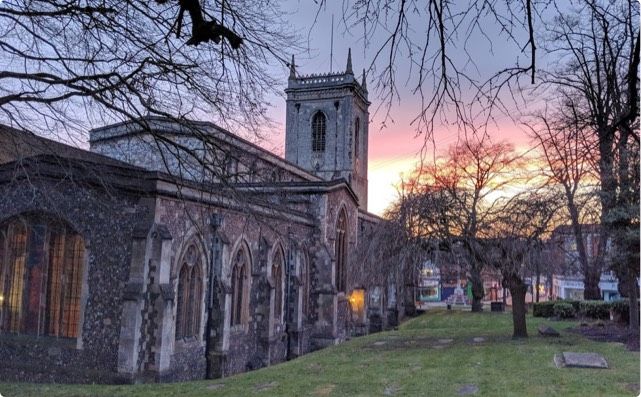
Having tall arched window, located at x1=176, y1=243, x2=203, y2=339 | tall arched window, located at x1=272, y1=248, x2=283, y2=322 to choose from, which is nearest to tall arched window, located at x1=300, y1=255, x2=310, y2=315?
tall arched window, located at x1=272, y1=248, x2=283, y2=322

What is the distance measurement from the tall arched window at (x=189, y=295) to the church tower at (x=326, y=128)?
34.0 m

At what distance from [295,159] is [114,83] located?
44.9 m

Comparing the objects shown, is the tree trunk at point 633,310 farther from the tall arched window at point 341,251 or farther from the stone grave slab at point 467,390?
the tall arched window at point 341,251

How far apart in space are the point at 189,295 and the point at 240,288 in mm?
3433

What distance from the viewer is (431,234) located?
51.2 ft

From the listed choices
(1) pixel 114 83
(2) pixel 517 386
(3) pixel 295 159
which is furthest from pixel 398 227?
(3) pixel 295 159

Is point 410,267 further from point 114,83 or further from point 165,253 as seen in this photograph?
point 114,83

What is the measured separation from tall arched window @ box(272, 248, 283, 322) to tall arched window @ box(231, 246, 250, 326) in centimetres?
231

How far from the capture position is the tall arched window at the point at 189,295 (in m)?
15.8

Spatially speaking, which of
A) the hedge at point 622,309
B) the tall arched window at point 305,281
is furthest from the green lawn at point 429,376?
the tall arched window at point 305,281

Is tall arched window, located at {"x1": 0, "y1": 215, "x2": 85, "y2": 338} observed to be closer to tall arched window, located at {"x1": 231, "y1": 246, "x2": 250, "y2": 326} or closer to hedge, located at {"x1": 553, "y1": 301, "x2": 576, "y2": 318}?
tall arched window, located at {"x1": 231, "y1": 246, "x2": 250, "y2": 326}

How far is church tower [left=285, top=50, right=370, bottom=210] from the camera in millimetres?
50719

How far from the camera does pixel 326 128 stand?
5184 cm

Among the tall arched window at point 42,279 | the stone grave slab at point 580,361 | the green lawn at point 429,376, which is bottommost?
the green lawn at point 429,376
